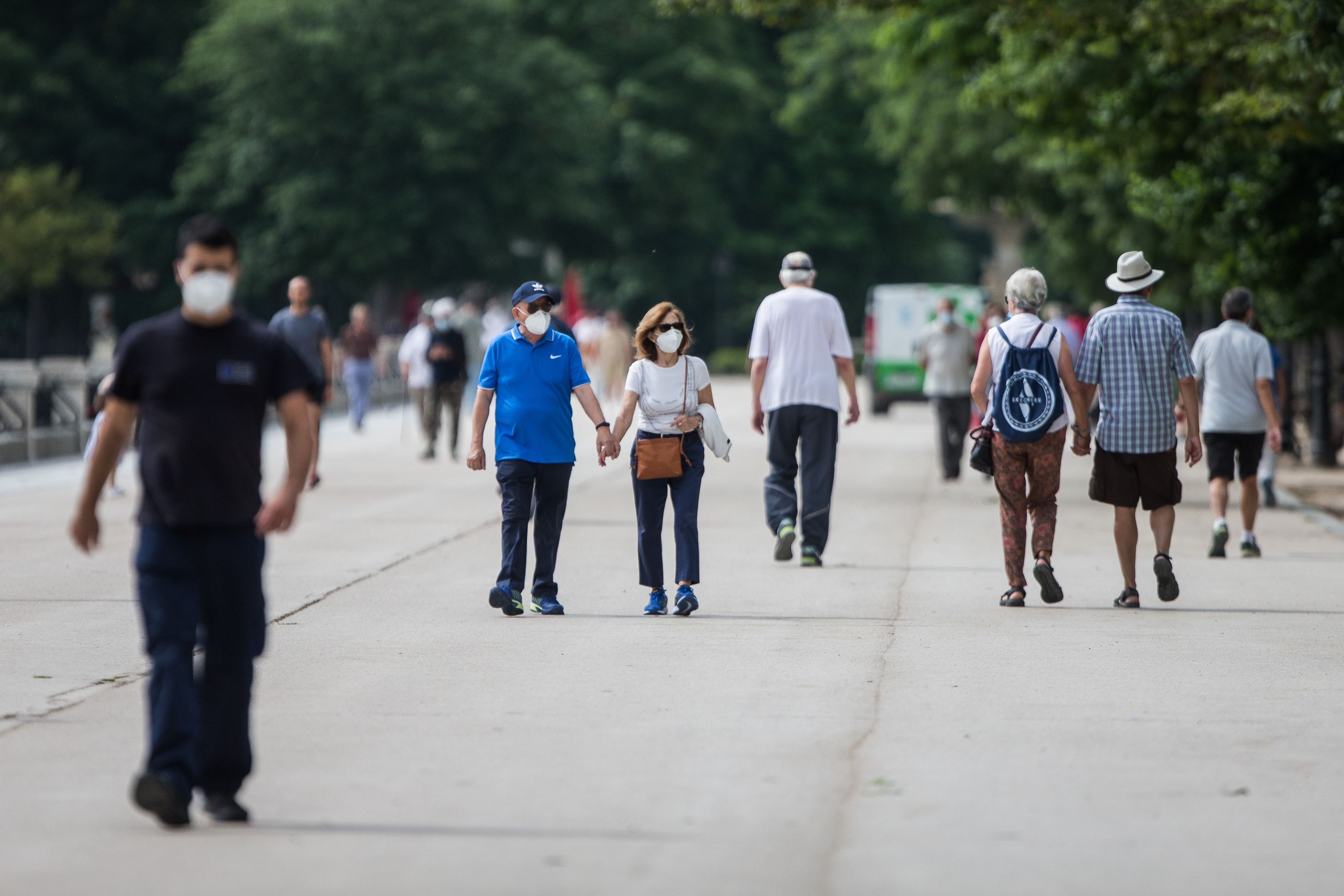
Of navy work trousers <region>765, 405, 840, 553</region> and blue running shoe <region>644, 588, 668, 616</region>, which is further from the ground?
navy work trousers <region>765, 405, 840, 553</region>

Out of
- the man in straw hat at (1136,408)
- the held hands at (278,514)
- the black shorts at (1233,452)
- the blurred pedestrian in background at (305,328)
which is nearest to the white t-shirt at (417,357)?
the blurred pedestrian in background at (305,328)

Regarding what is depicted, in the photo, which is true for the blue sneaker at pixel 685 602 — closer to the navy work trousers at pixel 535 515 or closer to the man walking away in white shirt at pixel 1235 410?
the navy work trousers at pixel 535 515

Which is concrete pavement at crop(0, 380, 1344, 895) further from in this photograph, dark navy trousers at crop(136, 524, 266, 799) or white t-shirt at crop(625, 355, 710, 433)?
white t-shirt at crop(625, 355, 710, 433)

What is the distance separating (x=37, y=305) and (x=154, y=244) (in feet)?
10.1

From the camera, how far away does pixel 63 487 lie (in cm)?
1886

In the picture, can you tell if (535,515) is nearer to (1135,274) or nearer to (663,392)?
(663,392)

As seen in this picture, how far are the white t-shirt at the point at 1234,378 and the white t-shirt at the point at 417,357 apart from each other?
38.4 ft

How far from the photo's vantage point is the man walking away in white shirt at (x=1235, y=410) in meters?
13.0

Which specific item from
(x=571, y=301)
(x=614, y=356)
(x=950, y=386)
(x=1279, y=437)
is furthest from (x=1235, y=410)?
(x=571, y=301)

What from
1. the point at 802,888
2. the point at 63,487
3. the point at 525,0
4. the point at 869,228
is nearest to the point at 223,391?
the point at 802,888

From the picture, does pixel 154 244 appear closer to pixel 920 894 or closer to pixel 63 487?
pixel 63 487

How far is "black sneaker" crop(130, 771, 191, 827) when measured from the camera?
17.3 feet

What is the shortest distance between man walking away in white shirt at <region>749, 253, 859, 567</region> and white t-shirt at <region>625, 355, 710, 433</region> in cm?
212

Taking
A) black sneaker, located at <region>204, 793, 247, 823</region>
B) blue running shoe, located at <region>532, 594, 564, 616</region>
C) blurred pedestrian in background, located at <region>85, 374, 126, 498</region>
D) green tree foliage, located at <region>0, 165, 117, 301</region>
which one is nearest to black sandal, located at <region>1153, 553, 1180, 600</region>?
blue running shoe, located at <region>532, 594, 564, 616</region>
